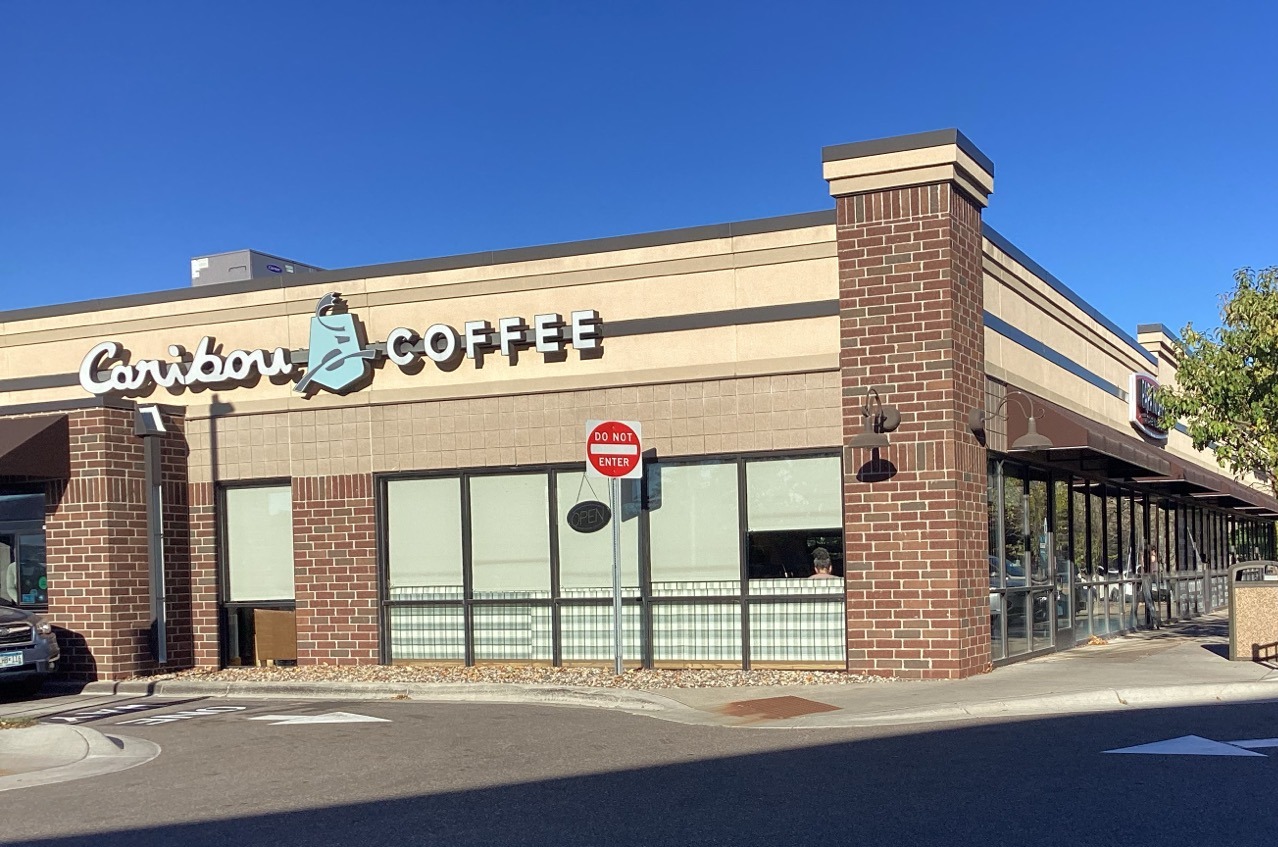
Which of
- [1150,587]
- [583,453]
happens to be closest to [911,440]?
[583,453]

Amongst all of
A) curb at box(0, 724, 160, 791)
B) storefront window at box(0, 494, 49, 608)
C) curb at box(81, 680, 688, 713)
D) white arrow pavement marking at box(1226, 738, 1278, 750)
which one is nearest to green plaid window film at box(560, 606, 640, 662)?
curb at box(81, 680, 688, 713)

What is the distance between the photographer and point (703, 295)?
1611 cm

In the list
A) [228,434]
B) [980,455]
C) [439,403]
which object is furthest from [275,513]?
[980,455]

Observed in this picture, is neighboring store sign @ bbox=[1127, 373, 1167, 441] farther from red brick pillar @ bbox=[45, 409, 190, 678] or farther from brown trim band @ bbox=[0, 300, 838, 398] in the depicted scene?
red brick pillar @ bbox=[45, 409, 190, 678]

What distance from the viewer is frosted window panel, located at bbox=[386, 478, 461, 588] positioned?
1720 centimetres

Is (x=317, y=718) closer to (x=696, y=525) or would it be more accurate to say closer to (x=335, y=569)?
(x=335, y=569)

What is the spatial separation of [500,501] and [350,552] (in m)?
2.18

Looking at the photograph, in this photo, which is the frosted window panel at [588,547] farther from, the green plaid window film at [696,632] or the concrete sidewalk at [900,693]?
the concrete sidewalk at [900,693]

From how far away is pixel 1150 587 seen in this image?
2391 cm

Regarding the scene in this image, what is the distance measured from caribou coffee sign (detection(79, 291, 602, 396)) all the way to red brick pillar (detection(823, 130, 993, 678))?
3441 millimetres

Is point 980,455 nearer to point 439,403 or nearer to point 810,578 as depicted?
point 810,578

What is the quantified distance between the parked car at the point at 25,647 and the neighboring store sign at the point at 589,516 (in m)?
6.59

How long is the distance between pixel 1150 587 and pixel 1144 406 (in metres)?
3.61

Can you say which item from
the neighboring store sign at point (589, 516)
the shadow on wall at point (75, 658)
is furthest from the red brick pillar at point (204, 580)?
the neighboring store sign at point (589, 516)
